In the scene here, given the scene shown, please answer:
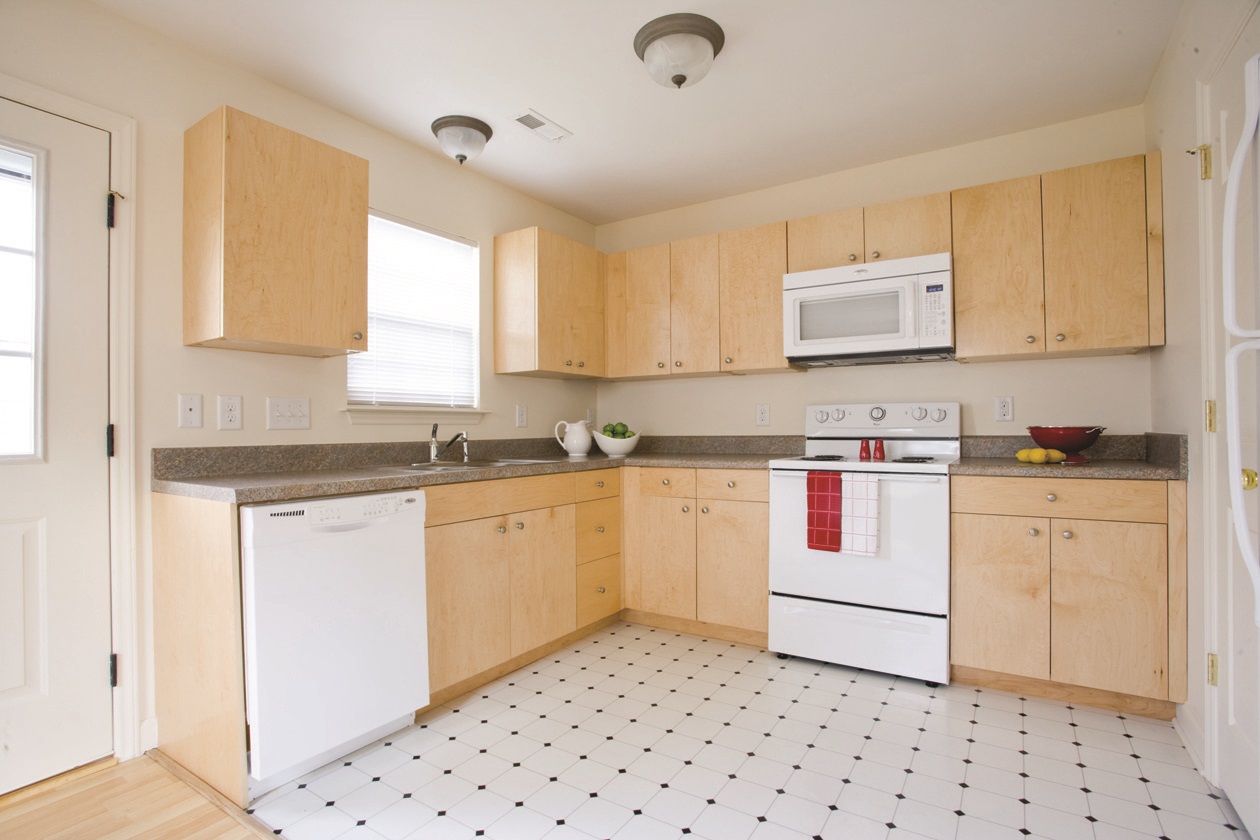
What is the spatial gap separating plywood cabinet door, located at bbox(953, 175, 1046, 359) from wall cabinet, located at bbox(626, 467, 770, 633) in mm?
1138

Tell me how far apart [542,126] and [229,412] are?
1736mm

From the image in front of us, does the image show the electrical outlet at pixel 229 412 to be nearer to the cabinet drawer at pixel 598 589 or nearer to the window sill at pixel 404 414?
the window sill at pixel 404 414

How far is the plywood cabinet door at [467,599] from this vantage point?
2285mm

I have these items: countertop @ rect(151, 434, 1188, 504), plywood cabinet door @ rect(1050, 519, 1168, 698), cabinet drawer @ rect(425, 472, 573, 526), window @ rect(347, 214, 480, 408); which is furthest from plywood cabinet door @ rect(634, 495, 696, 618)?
plywood cabinet door @ rect(1050, 519, 1168, 698)

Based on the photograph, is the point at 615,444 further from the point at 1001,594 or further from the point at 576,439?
the point at 1001,594

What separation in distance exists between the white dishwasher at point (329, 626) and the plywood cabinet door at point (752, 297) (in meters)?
1.84

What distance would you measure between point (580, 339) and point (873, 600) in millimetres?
2001

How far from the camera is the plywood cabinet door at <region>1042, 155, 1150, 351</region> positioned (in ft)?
7.89

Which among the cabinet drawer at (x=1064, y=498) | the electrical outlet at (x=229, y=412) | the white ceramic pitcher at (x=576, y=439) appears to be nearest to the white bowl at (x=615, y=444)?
the white ceramic pitcher at (x=576, y=439)

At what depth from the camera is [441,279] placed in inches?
121

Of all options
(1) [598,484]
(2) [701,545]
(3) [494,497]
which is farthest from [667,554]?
(3) [494,497]

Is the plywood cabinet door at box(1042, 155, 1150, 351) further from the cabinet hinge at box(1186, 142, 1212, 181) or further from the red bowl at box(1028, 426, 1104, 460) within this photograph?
the cabinet hinge at box(1186, 142, 1212, 181)

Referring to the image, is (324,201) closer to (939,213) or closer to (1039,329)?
(939,213)

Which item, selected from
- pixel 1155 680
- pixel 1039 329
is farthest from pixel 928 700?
pixel 1039 329
